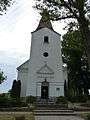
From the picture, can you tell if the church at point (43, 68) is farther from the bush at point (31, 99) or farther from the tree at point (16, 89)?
the bush at point (31, 99)

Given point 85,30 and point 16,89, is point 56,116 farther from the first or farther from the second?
point 16,89

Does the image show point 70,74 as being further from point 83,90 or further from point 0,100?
point 0,100

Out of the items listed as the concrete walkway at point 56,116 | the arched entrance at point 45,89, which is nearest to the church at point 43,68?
the arched entrance at point 45,89

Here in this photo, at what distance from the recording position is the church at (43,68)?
145ft

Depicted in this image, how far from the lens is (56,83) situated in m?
44.7

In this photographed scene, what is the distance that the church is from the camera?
44.3 metres

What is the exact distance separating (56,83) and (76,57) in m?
13.2

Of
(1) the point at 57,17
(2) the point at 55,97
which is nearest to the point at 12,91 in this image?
(2) the point at 55,97

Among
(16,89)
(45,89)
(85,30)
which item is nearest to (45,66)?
(45,89)

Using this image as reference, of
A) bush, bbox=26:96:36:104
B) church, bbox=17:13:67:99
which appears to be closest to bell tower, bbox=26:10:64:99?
church, bbox=17:13:67:99

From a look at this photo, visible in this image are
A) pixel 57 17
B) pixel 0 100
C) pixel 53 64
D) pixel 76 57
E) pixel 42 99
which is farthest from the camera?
pixel 76 57

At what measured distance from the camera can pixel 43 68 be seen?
45.2m

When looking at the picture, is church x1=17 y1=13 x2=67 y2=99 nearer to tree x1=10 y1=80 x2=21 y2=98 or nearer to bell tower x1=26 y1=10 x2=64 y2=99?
bell tower x1=26 y1=10 x2=64 y2=99

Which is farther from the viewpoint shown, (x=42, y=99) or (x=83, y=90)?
(x=83, y=90)
